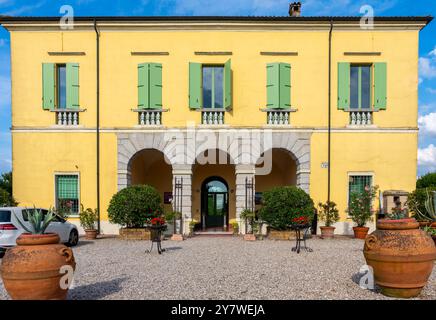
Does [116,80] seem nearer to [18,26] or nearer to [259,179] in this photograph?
[18,26]

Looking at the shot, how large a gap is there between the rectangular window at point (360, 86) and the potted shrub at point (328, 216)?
166 inches

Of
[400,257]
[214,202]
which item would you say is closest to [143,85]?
[214,202]

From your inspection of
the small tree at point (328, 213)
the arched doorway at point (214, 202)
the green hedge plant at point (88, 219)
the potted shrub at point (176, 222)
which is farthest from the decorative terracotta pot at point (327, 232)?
the green hedge plant at point (88, 219)

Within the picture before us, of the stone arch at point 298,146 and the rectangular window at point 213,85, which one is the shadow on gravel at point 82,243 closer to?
the rectangular window at point 213,85

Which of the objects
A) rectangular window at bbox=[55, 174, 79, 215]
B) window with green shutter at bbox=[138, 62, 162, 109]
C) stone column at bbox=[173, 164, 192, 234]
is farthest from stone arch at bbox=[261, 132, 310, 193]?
rectangular window at bbox=[55, 174, 79, 215]

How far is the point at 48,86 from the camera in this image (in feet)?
46.9

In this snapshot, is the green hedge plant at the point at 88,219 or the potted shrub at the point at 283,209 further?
the green hedge plant at the point at 88,219

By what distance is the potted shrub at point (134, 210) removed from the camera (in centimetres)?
1272

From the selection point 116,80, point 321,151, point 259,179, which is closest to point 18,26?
point 116,80

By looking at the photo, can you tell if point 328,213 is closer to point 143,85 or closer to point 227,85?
point 227,85

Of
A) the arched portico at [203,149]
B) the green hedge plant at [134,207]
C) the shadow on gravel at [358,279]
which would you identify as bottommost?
the shadow on gravel at [358,279]

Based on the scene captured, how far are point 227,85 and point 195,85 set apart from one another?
1311mm
